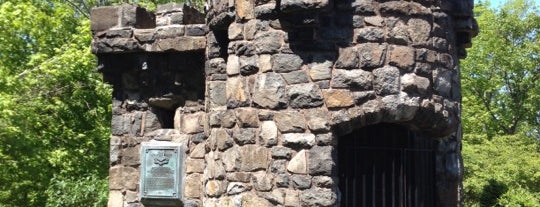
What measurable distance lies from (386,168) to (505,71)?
18.2 metres

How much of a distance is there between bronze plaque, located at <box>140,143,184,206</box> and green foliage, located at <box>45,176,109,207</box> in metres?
3.02

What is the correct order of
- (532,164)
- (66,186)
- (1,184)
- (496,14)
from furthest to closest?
(496,14)
(532,164)
(1,184)
(66,186)

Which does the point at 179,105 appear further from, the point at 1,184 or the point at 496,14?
the point at 496,14

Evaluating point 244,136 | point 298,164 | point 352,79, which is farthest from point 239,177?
point 352,79

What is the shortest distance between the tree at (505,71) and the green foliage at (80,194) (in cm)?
1461

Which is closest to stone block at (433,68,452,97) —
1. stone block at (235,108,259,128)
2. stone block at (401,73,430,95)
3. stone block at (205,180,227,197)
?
stone block at (401,73,430,95)

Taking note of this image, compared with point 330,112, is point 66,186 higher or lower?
lower

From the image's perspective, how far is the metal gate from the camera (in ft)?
19.4

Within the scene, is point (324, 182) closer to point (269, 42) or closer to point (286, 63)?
point (286, 63)

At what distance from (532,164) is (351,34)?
12260 millimetres

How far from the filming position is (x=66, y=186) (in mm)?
10617

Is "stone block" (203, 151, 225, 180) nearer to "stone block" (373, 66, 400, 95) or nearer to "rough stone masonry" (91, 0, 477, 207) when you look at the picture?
"rough stone masonry" (91, 0, 477, 207)

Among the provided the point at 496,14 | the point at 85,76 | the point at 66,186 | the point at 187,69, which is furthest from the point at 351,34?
the point at 496,14

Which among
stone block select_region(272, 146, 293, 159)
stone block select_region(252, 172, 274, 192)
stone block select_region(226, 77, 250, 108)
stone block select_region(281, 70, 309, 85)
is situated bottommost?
stone block select_region(252, 172, 274, 192)
